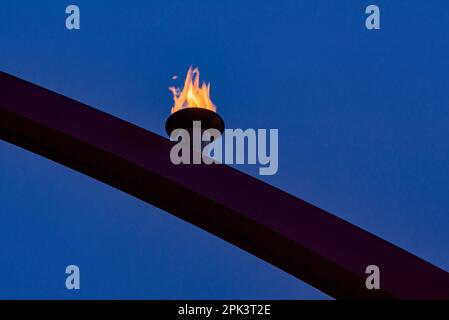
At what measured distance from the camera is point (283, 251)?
5.87 metres

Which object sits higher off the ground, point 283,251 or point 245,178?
point 245,178

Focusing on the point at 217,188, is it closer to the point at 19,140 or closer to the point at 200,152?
the point at 200,152

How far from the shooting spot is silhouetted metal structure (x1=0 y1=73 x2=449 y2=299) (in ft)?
18.9

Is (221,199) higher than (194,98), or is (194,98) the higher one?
(194,98)

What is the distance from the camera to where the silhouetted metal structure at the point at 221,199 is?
18.9 feet

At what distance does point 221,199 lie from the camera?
594 cm

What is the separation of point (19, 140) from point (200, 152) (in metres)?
1.44
